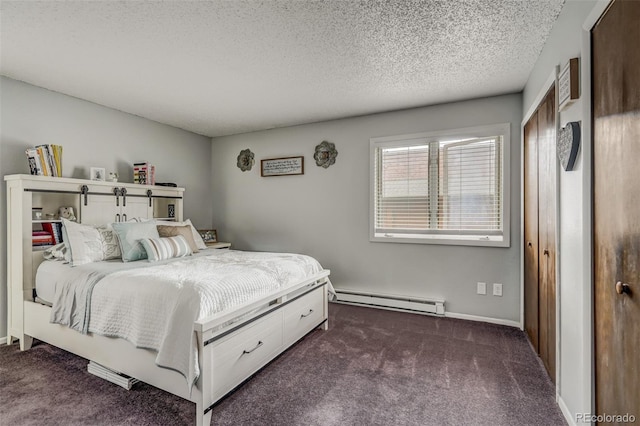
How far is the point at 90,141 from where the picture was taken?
3.40m

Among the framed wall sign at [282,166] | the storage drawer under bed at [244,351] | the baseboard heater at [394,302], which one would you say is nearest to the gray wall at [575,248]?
the baseboard heater at [394,302]

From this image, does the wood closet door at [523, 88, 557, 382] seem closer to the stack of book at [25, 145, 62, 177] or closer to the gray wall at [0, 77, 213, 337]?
the stack of book at [25, 145, 62, 177]

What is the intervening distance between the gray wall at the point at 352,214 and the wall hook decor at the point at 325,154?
0.25 feet

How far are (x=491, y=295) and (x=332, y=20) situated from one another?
3.12 metres

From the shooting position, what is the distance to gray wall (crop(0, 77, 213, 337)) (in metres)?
2.79

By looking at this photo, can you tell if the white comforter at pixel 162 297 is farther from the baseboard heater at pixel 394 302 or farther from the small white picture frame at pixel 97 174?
the baseboard heater at pixel 394 302

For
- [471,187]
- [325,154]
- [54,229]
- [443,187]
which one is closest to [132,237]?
[54,229]

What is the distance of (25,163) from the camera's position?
2.90 meters

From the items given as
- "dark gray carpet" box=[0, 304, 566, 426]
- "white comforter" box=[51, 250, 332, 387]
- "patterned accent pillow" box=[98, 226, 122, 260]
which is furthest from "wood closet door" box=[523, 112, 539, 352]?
"patterned accent pillow" box=[98, 226, 122, 260]

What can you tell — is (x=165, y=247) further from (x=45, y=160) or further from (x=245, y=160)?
(x=245, y=160)

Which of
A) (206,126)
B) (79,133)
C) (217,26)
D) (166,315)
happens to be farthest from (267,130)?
(166,315)

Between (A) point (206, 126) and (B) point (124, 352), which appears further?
(A) point (206, 126)

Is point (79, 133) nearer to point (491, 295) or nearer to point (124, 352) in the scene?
point (124, 352)

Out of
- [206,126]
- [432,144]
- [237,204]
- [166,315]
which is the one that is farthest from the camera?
[237,204]
